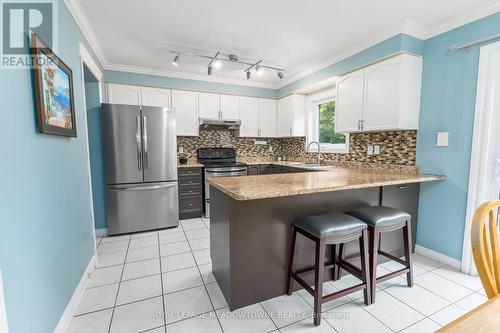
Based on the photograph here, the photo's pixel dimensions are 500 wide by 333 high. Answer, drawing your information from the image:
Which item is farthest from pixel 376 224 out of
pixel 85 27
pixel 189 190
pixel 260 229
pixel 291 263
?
pixel 85 27

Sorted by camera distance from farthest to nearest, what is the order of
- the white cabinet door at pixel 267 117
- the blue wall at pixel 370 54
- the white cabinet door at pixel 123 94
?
the white cabinet door at pixel 267 117 → the white cabinet door at pixel 123 94 → the blue wall at pixel 370 54

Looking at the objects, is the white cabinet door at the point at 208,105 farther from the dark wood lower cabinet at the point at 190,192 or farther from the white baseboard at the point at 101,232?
the white baseboard at the point at 101,232

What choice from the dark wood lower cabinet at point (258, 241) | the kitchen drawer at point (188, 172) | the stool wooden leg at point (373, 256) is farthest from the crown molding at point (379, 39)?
the kitchen drawer at point (188, 172)

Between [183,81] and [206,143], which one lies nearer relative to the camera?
[183,81]

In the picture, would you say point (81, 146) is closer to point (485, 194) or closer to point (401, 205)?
point (401, 205)

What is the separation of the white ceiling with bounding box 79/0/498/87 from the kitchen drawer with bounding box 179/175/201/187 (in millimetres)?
1772

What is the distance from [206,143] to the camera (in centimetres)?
445

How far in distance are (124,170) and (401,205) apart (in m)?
3.31

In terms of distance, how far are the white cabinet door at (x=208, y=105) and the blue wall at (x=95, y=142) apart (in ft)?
5.16

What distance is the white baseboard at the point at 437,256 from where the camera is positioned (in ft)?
7.45

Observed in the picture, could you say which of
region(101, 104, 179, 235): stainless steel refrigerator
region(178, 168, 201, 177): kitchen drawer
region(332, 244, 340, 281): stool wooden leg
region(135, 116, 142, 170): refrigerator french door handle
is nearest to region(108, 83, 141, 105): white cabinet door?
region(101, 104, 179, 235): stainless steel refrigerator

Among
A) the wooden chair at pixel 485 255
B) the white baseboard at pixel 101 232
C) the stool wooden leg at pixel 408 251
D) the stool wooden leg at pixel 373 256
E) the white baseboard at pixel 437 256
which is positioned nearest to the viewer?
the wooden chair at pixel 485 255

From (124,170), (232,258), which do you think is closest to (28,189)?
(232,258)

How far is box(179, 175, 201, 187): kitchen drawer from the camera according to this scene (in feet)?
12.1
